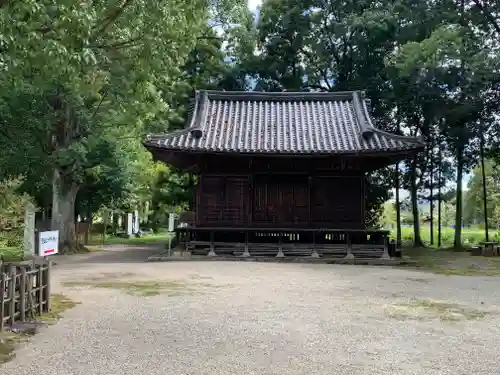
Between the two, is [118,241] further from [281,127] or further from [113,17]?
[113,17]

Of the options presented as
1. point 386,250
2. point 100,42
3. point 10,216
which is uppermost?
point 100,42

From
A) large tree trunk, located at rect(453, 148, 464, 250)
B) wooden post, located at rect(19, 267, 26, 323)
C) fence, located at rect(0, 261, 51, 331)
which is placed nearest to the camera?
fence, located at rect(0, 261, 51, 331)

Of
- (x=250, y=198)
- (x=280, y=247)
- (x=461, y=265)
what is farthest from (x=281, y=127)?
(x=461, y=265)

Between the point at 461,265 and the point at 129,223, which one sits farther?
the point at 129,223

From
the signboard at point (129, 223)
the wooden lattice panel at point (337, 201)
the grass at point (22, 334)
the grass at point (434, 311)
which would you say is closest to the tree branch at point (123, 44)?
the grass at point (22, 334)

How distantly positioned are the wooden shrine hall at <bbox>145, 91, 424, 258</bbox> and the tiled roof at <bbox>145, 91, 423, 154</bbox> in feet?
0.14

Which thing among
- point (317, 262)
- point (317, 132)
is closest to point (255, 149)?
point (317, 132)

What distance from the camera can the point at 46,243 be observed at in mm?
8336

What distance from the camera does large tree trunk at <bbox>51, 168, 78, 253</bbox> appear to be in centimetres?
1872

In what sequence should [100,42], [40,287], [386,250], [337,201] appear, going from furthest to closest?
[337,201] < [386,250] < [100,42] < [40,287]

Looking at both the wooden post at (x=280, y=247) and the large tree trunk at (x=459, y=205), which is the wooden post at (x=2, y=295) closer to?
the wooden post at (x=280, y=247)

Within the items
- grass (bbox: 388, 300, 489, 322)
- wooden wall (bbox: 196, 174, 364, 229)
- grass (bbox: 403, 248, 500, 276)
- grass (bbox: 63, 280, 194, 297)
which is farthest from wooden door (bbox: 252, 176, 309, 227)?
grass (bbox: 388, 300, 489, 322)

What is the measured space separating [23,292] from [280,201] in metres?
11.2

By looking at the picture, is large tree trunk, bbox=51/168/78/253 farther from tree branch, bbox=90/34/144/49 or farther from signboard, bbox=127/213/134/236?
signboard, bbox=127/213/134/236
